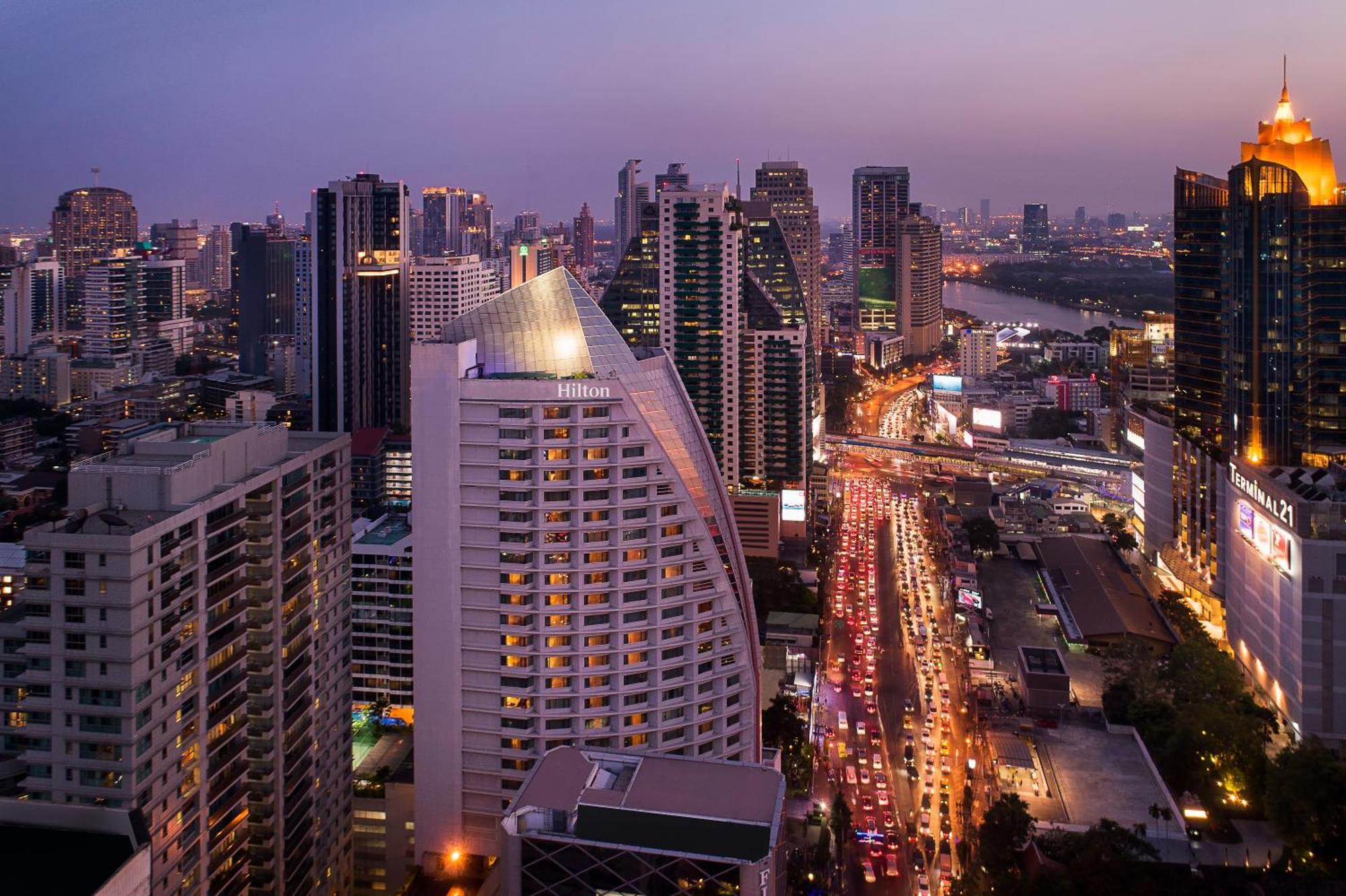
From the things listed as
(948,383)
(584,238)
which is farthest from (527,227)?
(948,383)

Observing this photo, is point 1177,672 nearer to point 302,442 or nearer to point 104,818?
point 302,442

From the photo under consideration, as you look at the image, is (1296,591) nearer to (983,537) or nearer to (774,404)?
(983,537)

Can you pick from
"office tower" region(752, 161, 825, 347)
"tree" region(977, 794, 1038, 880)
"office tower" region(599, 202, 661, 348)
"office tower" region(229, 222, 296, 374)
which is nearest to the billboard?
"tree" region(977, 794, 1038, 880)

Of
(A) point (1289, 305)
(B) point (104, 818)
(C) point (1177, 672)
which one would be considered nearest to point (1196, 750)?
(C) point (1177, 672)

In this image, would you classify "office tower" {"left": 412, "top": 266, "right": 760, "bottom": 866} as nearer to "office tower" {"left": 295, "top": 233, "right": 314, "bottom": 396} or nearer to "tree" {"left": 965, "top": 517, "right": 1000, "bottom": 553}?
"tree" {"left": 965, "top": 517, "right": 1000, "bottom": 553}

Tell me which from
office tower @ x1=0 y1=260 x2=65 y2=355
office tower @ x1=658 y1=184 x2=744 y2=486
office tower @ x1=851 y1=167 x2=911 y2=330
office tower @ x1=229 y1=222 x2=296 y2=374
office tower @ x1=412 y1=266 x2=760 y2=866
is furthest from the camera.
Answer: office tower @ x1=851 y1=167 x2=911 y2=330

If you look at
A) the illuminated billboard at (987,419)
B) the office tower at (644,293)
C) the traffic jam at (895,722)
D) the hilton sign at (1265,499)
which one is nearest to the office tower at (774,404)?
the office tower at (644,293)
